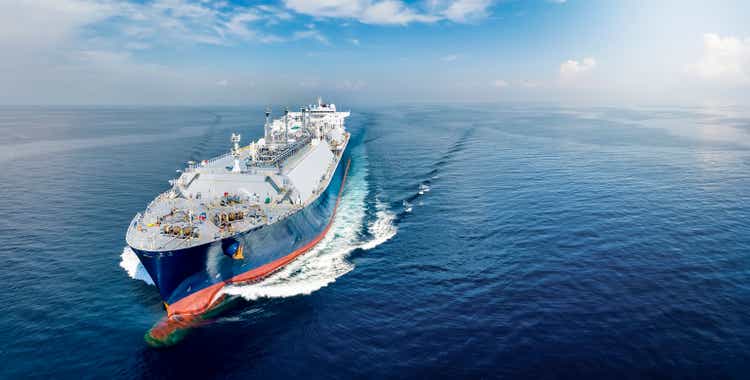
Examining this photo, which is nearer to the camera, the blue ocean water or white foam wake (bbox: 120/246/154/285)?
the blue ocean water

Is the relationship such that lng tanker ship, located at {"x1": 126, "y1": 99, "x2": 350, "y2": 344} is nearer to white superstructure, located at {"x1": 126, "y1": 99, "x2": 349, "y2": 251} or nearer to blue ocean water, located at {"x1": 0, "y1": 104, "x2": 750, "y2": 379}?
white superstructure, located at {"x1": 126, "y1": 99, "x2": 349, "y2": 251}

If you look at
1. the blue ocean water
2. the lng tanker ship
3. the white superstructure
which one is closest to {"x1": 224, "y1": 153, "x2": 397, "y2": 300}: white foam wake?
the blue ocean water

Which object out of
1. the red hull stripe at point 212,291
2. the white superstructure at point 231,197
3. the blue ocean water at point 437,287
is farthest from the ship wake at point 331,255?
the white superstructure at point 231,197

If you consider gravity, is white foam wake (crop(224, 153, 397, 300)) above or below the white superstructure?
below

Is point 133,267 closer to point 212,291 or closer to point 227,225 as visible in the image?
point 212,291

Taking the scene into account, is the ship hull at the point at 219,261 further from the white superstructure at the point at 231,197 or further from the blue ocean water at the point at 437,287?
the blue ocean water at the point at 437,287

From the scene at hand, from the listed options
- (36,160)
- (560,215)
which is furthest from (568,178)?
(36,160)
